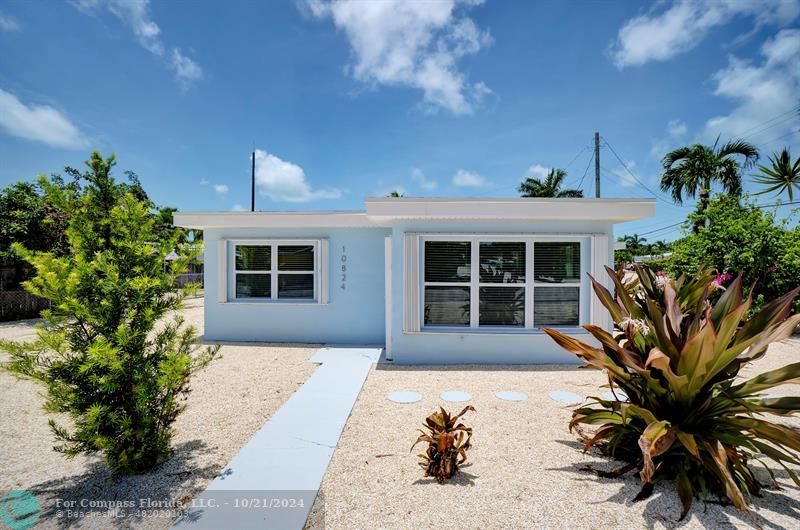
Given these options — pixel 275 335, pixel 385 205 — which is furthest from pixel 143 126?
pixel 385 205

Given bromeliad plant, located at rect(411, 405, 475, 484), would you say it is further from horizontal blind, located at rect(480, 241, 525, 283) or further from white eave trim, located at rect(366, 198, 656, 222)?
horizontal blind, located at rect(480, 241, 525, 283)

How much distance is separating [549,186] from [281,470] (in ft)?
86.7

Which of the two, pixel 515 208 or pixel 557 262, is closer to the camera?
pixel 515 208

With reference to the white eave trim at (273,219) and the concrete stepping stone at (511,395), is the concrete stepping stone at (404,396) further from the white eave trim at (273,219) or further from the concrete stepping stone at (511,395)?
the white eave trim at (273,219)

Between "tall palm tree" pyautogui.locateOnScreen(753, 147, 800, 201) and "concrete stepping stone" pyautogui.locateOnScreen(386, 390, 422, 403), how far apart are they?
53.1 feet

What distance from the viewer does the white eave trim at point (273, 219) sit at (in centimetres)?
912

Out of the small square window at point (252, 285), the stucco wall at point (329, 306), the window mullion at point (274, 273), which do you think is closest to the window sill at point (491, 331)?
the stucco wall at point (329, 306)

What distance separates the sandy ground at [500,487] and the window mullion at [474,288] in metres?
2.59

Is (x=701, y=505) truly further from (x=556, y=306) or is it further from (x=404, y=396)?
(x=556, y=306)

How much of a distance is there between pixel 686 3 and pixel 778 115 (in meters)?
17.0

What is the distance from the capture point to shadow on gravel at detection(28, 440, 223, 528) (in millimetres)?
2861

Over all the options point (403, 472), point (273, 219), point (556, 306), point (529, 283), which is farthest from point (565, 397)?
point (273, 219)

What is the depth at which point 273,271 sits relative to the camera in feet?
31.7

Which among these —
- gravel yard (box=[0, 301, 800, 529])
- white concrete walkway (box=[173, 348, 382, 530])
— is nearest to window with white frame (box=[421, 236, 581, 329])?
gravel yard (box=[0, 301, 800, 529])
